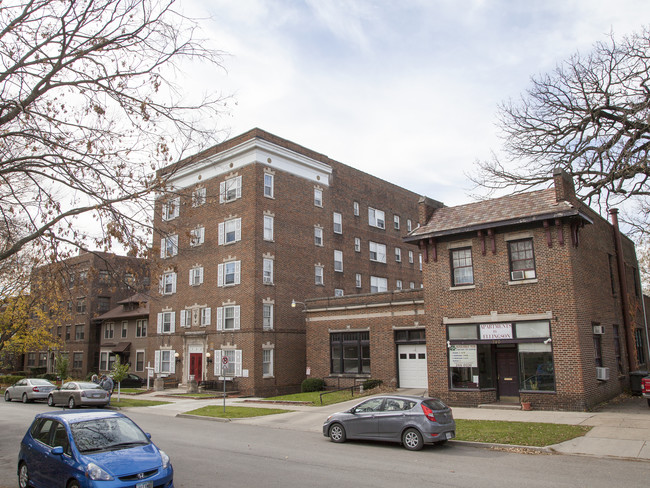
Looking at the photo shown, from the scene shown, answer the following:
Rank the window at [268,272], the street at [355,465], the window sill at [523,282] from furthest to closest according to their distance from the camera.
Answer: the window at [268,272], the window sill at [523,282], the street at [355,465]

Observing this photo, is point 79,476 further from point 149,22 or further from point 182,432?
point 182,432

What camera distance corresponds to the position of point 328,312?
32.2 m

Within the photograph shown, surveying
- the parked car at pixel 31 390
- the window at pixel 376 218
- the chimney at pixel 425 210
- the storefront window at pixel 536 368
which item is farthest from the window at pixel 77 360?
the storefront window at pixel 536 368

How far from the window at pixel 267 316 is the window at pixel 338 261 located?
7.95 metres

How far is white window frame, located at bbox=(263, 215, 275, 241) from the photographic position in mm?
34844

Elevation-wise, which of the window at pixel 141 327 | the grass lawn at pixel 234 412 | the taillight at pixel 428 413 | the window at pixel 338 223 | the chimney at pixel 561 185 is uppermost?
the window at pixel 338 223

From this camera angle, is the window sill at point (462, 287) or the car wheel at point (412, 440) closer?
the car wheel at point (412, 440)

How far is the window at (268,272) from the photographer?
3438 cm

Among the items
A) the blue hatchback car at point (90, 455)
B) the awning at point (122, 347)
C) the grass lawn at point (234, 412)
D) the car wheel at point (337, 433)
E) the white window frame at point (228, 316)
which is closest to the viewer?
the blue hatchback car at point (90, 455)

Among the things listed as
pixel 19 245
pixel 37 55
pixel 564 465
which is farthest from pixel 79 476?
pixel 564 465

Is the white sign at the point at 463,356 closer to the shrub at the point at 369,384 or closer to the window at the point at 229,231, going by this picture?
the shrub at the point at 369,384

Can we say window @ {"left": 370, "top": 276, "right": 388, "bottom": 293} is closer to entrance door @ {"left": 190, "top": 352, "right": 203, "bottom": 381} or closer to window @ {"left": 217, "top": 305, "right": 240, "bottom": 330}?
window @ {"left": 217, "top": 305, "right": 240, "bottom": 330}

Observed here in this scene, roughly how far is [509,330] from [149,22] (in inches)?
673

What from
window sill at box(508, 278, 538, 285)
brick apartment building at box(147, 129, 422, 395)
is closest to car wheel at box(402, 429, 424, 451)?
window sill at box(508, 278, 538, 285)
